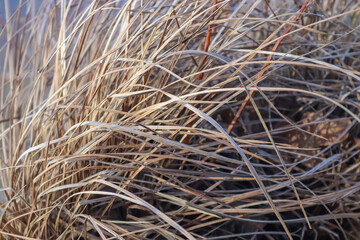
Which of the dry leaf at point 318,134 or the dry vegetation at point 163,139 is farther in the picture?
the dry leaf at point 318,134

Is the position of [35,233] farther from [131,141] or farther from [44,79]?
[44,79]

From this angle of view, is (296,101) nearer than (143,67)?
No

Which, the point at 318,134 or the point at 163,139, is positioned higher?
the point at 163,139

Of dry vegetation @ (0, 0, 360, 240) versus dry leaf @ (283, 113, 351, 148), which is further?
dry leaf @ (283, 113, 351, 148)

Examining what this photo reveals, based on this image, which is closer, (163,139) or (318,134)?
(163,139)

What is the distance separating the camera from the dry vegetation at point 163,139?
0.64 m

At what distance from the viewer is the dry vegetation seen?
0.64m

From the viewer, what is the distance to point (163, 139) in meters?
0.60

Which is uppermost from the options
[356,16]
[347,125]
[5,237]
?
[356,16]

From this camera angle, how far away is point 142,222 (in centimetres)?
69

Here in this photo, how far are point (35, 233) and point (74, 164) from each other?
14 cm

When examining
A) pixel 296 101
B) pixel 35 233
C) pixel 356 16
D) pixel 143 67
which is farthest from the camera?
pixel 356 16

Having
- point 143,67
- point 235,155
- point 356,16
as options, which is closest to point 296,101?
point 235,155

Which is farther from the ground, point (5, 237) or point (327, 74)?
point (327, 74)
